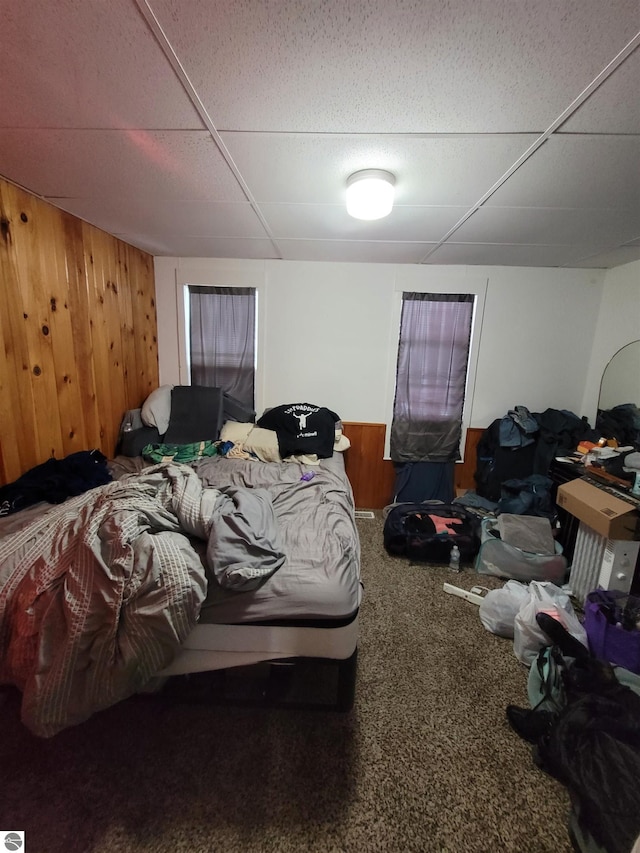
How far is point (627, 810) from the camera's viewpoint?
1025mm

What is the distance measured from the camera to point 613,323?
9.30 feet

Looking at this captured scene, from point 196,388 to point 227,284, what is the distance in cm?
96

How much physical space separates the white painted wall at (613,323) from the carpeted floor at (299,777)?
2458 mm

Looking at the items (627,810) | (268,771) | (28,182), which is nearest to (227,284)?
(28,182)

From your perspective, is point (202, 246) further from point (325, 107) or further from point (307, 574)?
point (307, 574)

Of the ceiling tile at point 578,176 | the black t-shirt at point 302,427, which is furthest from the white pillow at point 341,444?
the ceiling tile at point 578,176

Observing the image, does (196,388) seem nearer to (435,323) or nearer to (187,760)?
(435,323)

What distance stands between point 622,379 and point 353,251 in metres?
2.26

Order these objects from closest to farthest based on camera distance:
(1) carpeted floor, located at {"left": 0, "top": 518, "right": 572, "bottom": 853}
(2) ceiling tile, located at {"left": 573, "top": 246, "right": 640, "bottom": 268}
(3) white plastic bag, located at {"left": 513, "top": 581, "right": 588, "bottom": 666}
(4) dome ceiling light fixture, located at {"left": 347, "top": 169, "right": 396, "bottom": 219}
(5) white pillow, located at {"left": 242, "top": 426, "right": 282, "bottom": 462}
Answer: (1) carpeted floor, located at {"left": 0, "top": 518, "right": 572, "bottom": 853}
(4) dome ceiling light fixture, located at {"left": 347, "top": 169, "right": 396, "bottom": 219}
(3) white plastic bag, located at {"left": 513, "top": 581, "right": 588, "bottom": 666}
(2) ceiling tile, located at {"left": 573, "top": 246, "right": 640, "bottom": 268}
(5) white pillow, located at {"left": 242, "top": 426, "right": 282, "bottom": 462}

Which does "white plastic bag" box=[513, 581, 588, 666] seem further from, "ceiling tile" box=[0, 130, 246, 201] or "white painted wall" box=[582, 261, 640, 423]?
"ceiling tile" box=[0, 130, 246, 201]

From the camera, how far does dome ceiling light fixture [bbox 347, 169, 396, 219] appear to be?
1496 mm

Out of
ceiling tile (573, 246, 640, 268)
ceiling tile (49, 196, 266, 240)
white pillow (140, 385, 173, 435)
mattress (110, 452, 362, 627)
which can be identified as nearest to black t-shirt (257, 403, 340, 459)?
mattress (110, 452, 362, 627)

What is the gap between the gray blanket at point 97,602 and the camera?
1.08m

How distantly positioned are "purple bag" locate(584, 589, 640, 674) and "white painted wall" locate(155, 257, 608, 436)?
5.99 ft
